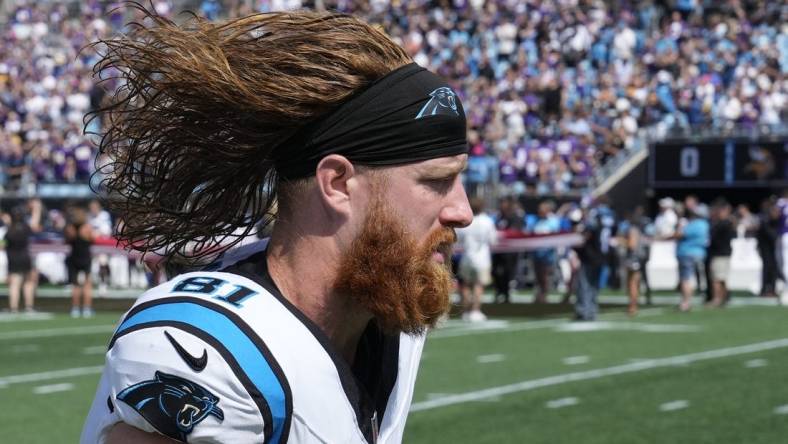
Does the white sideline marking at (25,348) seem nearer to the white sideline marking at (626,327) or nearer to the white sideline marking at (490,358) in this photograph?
the white sideline marking at (490,358)

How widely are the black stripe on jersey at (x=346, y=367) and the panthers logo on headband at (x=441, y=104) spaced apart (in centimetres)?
40

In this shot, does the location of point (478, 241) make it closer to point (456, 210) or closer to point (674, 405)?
point (674, 405)

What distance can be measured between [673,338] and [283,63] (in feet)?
45.1

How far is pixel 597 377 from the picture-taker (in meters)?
12.1

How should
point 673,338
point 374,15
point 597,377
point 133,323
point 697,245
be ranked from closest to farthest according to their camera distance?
point 133,323 < point 597,377 < point 673,338 < point 697,245 < point 374,15

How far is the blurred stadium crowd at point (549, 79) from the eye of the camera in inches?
1125

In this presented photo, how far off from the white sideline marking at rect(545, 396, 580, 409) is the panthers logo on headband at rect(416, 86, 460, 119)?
802cm

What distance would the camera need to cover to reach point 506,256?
22.5 meters

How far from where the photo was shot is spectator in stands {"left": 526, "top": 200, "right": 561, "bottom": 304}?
23.1 meters

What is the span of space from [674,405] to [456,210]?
8354 mm

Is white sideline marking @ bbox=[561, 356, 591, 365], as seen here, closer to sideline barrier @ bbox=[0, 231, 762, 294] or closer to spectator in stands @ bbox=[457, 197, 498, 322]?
spectator in stands @ bbox=[457, 197, 498, 322]

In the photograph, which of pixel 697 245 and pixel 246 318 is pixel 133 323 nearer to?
pixel 246 318

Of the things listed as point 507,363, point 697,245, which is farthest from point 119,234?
point 697,245

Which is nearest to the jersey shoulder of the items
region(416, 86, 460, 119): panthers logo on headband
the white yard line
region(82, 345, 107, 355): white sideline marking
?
region(416, 86, 460, 119): panthers logo on headband
